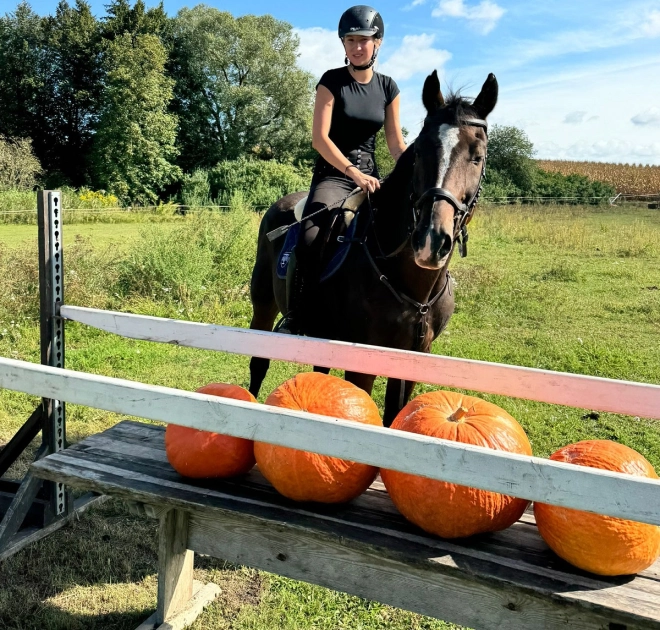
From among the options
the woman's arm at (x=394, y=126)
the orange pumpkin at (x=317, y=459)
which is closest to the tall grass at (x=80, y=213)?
the woman's arm at (x=394, y=126)

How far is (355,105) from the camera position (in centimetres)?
377

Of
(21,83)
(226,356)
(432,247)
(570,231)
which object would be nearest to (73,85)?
(21,83)

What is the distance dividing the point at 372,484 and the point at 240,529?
21.8 inches

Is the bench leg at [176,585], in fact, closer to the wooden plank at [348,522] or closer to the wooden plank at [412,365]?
the wooden plank at [348,522]

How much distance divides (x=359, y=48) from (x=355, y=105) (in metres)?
0.33

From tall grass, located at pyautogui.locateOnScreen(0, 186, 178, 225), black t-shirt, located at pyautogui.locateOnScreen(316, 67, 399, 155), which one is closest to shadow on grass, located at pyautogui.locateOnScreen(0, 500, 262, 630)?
black t-shirt, located at pyautogui.locateOnScreen(316, 67, 399, 155)

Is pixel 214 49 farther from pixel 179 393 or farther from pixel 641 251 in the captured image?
pixel 179 393

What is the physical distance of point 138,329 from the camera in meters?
2.88

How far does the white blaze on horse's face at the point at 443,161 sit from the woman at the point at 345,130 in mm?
679

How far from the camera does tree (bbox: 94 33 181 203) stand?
39.4 meters

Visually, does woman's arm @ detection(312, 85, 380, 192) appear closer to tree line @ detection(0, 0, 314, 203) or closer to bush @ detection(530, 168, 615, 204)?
bush @ detection(530, 168, 615, 204)

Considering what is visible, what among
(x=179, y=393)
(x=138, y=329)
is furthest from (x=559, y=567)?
(x=138, y=329)

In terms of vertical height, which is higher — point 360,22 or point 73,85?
point 73,85

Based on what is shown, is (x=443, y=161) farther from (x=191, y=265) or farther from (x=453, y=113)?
(x=191, y=265)
